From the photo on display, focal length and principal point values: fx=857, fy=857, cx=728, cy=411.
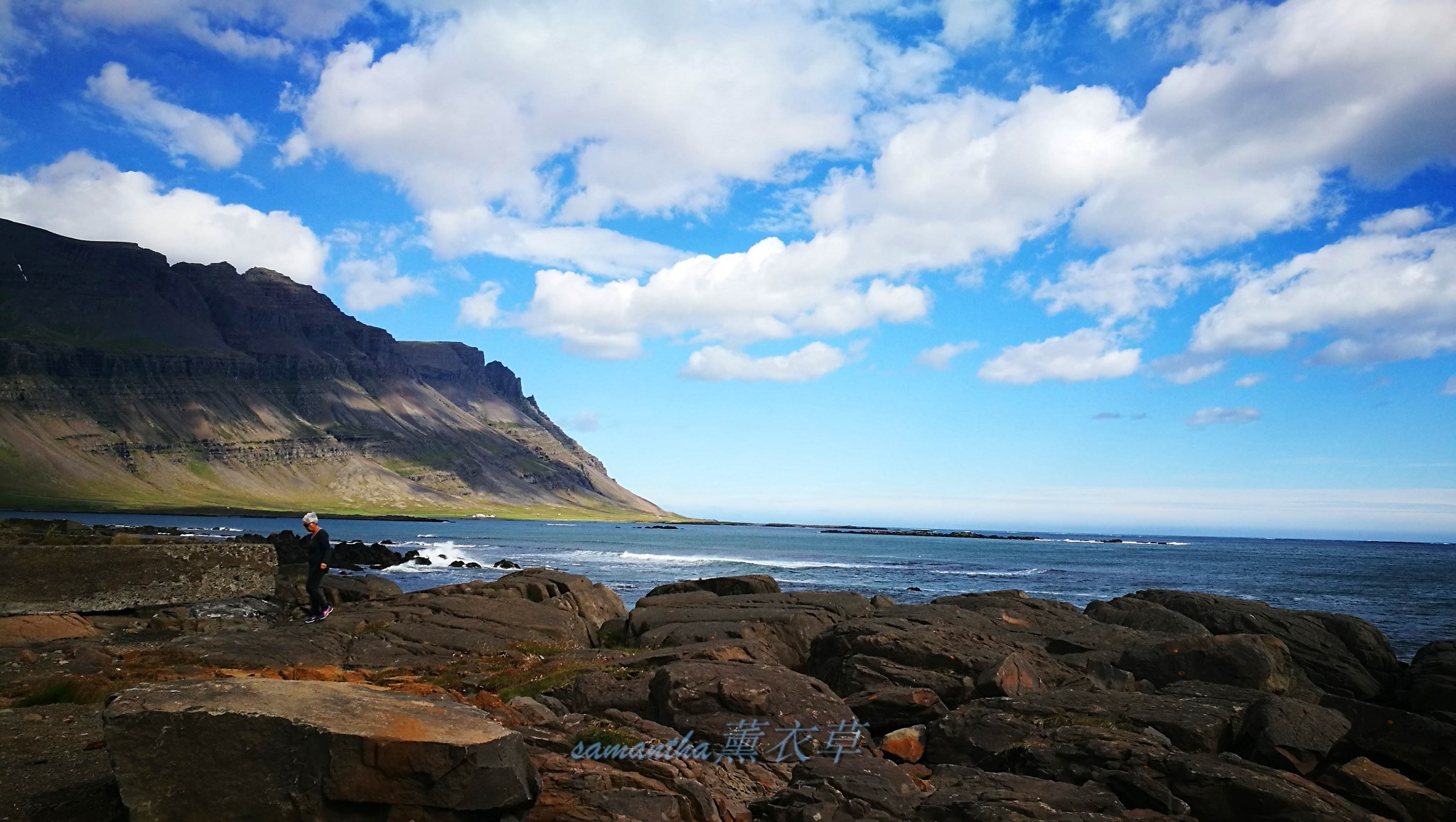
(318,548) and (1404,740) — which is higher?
(318,548)

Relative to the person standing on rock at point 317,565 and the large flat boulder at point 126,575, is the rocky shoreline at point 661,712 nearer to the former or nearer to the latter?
the large flat boulder at point 126,575

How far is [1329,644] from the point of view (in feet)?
82.5

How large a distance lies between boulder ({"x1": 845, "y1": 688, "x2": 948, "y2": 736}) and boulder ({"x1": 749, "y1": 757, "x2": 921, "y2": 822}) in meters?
3.61

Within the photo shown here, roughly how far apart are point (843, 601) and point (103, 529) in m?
36.4

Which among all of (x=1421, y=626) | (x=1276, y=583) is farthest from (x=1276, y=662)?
(x=1276, y=583)

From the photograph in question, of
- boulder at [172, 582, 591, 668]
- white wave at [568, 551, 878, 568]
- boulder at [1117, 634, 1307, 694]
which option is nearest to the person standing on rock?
boulder at [172, 582, 591, 668]

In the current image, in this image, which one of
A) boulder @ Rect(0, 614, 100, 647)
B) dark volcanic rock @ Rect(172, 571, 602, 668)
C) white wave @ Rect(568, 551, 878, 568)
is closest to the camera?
A: dark volcanic rock @ Rect(172, 571, 602, 668)

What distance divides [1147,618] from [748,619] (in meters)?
14.4

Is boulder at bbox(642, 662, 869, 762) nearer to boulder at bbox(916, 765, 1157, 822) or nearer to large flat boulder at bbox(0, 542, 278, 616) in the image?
boulder at bbox(916, 765, 1157, 822)

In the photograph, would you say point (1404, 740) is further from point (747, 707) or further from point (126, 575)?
point (126, 575)

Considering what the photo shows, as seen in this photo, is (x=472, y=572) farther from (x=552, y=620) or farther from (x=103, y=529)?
(x=552, y=620)

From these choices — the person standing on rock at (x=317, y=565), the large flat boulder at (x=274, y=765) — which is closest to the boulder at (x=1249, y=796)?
the large flat boulder at (x=274, y=765)

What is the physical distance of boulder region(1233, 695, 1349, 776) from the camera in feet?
39.1

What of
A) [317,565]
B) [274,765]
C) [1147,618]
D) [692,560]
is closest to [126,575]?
[317,565]
